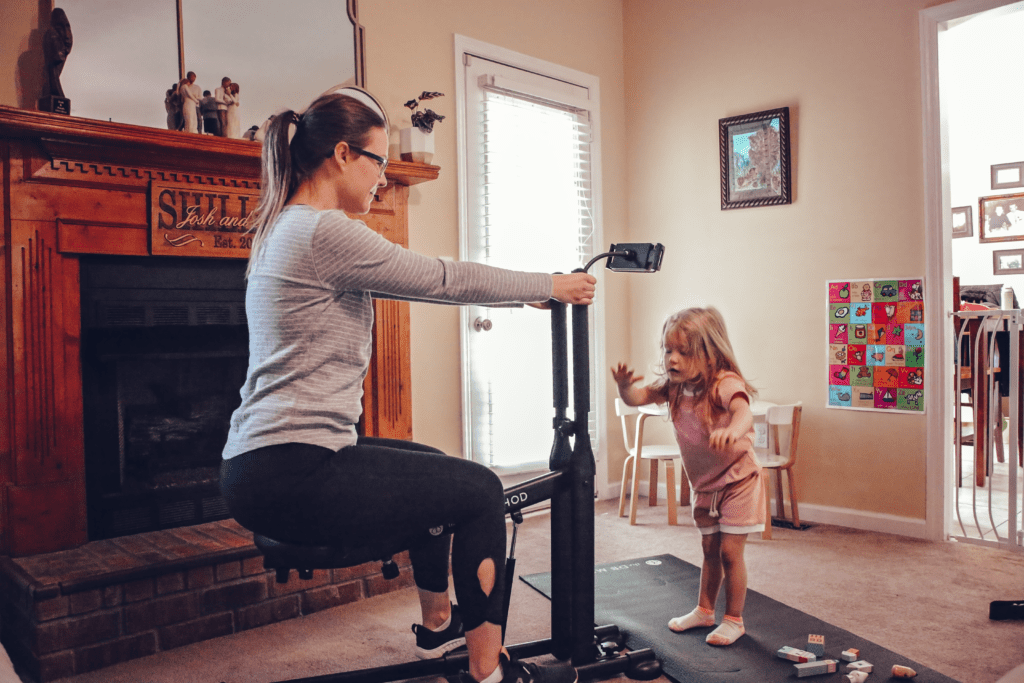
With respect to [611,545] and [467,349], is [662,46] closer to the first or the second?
[467,349]

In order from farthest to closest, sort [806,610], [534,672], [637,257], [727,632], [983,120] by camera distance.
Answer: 1. [983,120]
2. [806,610]
3. [727,632]
4. [637,257]
5. [534,672]

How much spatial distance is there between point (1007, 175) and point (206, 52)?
5.98 m

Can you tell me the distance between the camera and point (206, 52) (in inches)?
102

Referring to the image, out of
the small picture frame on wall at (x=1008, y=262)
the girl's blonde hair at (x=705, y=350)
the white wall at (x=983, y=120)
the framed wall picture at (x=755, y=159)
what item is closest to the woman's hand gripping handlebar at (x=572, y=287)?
the girl's blonde hair at (x=705, y=350)

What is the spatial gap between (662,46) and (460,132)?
137 cm

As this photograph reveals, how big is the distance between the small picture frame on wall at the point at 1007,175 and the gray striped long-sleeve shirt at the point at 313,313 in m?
6.17

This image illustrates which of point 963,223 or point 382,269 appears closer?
point 382,269

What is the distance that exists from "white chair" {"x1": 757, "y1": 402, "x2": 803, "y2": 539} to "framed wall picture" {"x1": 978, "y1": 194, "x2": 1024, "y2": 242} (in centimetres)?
375

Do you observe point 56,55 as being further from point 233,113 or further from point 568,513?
point 568,513

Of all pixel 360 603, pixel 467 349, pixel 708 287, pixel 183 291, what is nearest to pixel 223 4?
pixel 183 291

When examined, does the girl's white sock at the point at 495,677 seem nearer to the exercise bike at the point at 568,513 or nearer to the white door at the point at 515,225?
the exercise bike at the point at 568,513

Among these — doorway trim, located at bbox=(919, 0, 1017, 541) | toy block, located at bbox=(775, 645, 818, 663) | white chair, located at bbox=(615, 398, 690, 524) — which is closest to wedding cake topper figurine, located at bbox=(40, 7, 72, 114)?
white chair, located at bbox=(615, 398, 690, 524)

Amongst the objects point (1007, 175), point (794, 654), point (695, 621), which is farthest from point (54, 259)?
point (1007, 175)

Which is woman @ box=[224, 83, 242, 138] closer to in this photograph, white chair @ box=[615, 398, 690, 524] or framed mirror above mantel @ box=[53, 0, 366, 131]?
framed mirror above mantel @ box=[53, 0, 366, 131]
